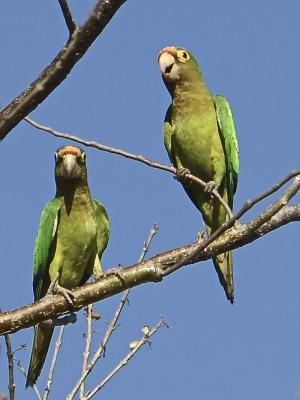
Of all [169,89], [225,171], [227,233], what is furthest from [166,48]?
[227,233]

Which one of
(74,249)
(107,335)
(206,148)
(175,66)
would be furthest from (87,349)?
(175,66)

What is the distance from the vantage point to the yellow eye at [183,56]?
736 cm

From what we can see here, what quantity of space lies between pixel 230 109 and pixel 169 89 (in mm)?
702

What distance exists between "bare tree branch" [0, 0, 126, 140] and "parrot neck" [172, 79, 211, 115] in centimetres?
468

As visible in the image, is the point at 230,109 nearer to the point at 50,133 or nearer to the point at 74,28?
the point at 50,133

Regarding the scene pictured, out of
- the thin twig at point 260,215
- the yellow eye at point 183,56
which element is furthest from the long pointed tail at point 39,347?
the yellow eye at point 183,56

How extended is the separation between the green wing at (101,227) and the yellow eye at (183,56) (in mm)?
1842

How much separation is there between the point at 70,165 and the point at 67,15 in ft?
13.1

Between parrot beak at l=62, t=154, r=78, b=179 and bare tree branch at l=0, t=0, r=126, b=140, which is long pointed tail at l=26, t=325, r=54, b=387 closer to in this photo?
parrot beak at l=62, t=154, r=78, b=179

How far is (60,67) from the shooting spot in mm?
2242

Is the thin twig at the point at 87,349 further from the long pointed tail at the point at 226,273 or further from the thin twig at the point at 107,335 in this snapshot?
the long pointed tail at the point at 226,273

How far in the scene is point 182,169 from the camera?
649 centimetres

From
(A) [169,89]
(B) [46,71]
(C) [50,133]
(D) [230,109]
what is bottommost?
(B) [46,71]

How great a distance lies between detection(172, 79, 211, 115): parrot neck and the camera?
6.95 m
